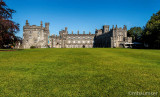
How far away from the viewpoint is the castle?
53969 millimetres

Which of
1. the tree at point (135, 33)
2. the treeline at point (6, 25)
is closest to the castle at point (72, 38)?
→ the tree at point (135, 33)

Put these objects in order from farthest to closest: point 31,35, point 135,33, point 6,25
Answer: point 135,33, point 31,35, point 6,25

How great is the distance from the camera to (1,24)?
63.9ft

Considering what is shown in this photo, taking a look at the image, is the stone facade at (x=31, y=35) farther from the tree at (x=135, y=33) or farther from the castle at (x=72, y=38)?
the tree at (x=135, y=33)

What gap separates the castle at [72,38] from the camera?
177 feet

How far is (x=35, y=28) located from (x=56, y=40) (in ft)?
101

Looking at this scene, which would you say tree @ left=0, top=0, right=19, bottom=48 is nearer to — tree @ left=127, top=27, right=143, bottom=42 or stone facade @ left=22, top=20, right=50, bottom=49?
stone facade @ left=22, top=20, right=50, bottom=49

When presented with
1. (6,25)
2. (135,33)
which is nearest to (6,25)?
(6,25)

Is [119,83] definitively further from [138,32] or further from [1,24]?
[138,32]

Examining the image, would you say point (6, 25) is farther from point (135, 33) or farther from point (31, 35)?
point (135, 33)

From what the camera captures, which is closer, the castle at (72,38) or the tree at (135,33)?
the castle at (72,38)

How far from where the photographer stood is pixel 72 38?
91.2 m

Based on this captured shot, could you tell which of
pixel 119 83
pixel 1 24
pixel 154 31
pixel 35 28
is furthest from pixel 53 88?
pixel 35 28

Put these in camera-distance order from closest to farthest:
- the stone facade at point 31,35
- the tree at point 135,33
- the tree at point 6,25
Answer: the tree at point 6,25
the stone facade at point 31,35
the tree at point 135,33
